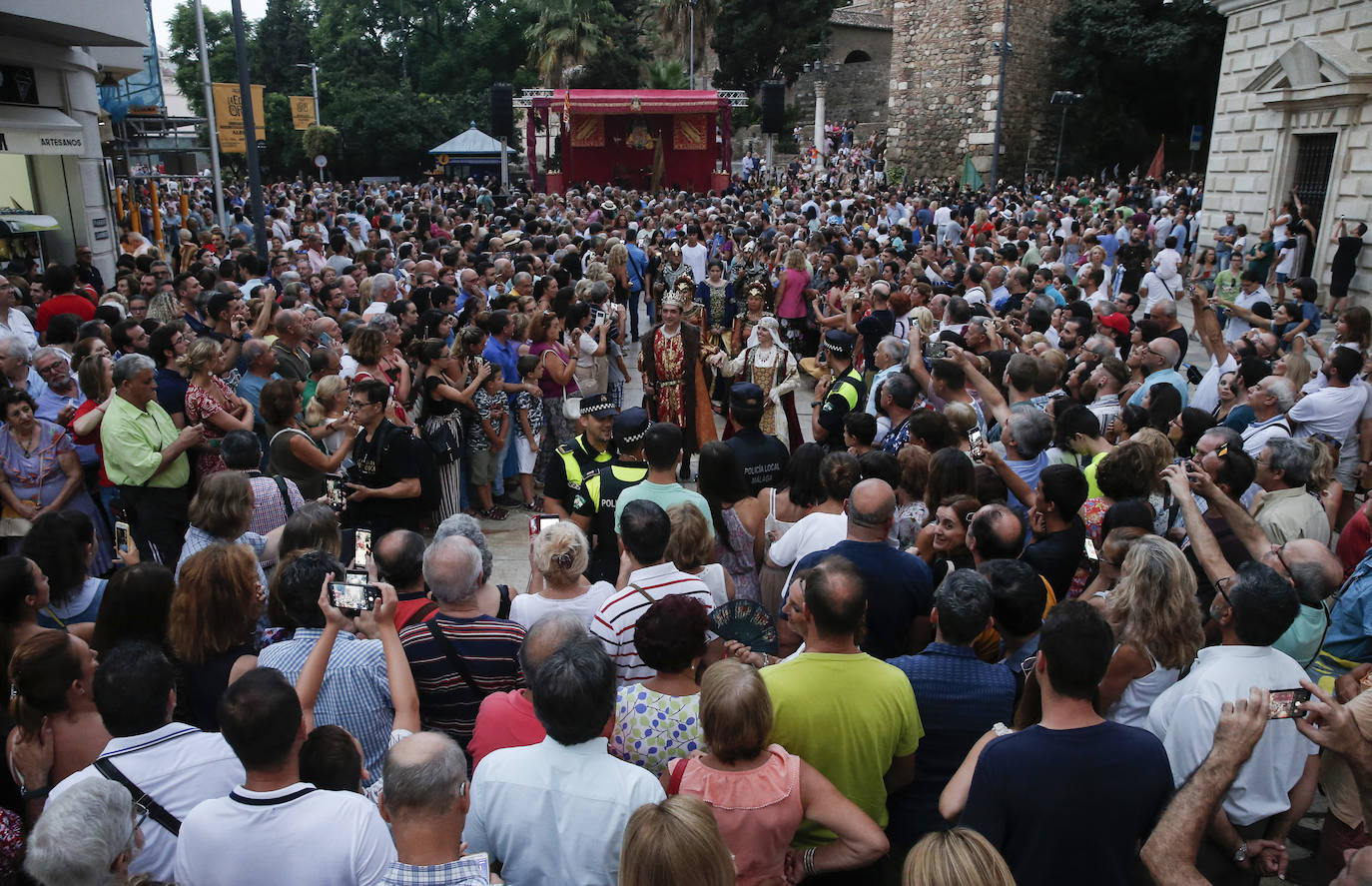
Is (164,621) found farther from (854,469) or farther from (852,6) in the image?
(852,6)

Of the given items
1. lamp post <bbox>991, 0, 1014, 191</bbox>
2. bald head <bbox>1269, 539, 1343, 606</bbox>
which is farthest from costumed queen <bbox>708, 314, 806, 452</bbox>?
lamp post <bbox>991, 0, 1014, 191</bbox>

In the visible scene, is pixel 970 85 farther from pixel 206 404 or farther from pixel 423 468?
pixel 206 404

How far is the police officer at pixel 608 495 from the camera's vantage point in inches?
185

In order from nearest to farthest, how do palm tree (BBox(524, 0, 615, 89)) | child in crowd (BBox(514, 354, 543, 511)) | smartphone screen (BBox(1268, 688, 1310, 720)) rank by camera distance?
smartphone screen (BBox(1268, 688, 1310, 720)), child in crowd (BBox(514, 354, 543, 511)), palm tree (BBox(524, 0, 615, 89))

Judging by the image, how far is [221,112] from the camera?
17.6 metres

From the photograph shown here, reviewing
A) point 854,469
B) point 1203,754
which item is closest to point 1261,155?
point 854,469

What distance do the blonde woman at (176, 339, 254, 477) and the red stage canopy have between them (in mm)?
26852

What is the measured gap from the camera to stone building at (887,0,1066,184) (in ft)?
94.9

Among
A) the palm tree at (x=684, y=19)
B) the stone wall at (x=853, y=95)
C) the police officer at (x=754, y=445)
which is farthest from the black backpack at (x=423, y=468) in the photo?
the palm tree at (x=684, y=19)

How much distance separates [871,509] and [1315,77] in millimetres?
14072

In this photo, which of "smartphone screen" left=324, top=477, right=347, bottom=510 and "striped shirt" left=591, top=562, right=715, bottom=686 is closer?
"striped shirt" left=591, top=562, right=715, bottom=686

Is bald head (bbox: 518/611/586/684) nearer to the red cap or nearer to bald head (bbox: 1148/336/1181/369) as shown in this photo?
bald head (bbox: 1148/336/1181/369)

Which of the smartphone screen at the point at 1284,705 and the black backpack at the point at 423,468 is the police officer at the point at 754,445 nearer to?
Answer: the black backpack at the point at 423,468

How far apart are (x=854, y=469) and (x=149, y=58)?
2083cm
